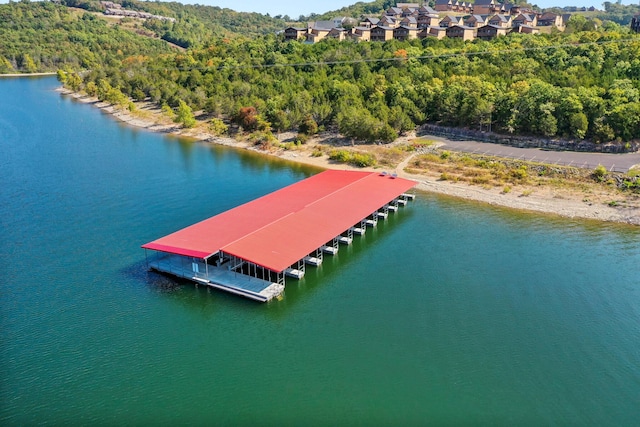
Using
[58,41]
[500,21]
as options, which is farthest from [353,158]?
[58,41]

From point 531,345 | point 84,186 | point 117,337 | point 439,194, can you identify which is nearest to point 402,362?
point 531,345

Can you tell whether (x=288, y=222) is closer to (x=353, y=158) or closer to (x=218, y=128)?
(x=353, y=158)

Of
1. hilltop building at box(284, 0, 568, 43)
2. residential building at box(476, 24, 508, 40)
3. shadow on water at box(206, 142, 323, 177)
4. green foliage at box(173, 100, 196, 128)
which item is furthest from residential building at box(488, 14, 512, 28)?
green foliage at box(173, 100, 196, 128)

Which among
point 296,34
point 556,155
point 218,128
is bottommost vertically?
point 556,155

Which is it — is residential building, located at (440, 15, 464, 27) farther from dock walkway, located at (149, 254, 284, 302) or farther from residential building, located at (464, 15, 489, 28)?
dock walkway, located at (149, 254, 284, 302)

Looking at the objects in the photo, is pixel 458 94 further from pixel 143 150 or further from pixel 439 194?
pixel 143 150

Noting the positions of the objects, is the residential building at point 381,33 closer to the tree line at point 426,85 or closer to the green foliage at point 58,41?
the tree line at point 426,85

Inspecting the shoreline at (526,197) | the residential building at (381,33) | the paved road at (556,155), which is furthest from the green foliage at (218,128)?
the residential building at (381,33)
